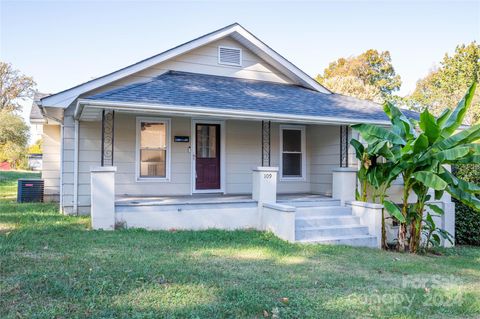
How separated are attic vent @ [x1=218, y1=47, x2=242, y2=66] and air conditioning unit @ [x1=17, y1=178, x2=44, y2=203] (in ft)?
24.3

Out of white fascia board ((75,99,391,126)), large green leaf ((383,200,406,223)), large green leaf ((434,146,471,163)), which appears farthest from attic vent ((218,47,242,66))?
large green leaf ((434,146,471,163))

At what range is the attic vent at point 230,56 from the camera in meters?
11.8

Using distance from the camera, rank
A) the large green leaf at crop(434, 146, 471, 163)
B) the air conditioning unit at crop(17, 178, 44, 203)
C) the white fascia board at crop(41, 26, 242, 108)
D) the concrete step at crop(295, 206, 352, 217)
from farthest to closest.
→ the air conditioning unit at crop(17, 178, 44, 203)
the white fascia board at crop(41, 26, 242, 108)
the concrete step at crop(295, 206, 352, 217)
the large green leaf at crop(434, 146, 471, 163)

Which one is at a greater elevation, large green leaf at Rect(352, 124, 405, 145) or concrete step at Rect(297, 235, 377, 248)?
large green leaf at Rect(352, 124, 405, 145)

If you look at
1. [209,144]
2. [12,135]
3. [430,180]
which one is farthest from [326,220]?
[12,135]

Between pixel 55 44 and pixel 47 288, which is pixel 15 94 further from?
pixel 47 288

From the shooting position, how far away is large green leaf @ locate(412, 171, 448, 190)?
22.8ft

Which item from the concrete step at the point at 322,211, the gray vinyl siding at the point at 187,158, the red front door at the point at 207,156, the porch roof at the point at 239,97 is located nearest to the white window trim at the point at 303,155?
the gray vinyl siding at the point at 187,158

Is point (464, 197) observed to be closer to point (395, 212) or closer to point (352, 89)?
point (395, 212)

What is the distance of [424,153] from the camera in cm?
740

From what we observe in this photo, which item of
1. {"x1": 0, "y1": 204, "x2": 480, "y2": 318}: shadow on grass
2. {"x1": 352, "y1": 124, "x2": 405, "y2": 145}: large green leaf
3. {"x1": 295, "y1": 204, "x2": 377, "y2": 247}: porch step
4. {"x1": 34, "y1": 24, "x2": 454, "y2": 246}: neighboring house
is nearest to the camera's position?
{"x1": 0, "y1": 204, "x2": 480, "y2": 318}: shadow on grass

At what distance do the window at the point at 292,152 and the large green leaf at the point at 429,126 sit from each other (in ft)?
16.6

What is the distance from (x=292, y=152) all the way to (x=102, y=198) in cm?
635

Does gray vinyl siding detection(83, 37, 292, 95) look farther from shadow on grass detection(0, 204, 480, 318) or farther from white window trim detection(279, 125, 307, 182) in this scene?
shadow on grass detection(0, 204, 480, 318)
